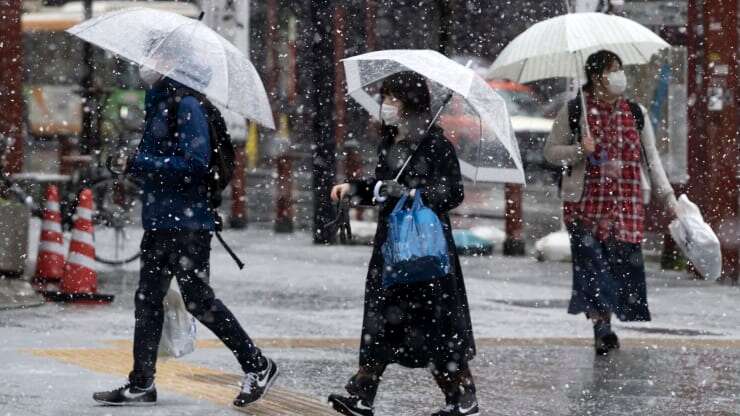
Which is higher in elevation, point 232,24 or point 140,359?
point 232,24

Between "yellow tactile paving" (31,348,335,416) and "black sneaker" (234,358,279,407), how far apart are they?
0.05 metres

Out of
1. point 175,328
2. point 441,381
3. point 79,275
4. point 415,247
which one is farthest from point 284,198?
point 415,247

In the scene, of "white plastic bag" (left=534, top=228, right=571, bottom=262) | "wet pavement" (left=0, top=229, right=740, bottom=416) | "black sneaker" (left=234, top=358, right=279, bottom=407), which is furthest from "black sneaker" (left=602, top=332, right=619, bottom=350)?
"white plastic bag" (left=534, top=228, right=571, bottom=262)

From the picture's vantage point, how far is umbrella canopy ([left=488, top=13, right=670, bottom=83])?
10.7m

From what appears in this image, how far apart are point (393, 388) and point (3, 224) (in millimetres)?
5550

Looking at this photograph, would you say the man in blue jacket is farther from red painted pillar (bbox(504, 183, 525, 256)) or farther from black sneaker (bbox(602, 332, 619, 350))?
red painted pillar (bbox(504, 183, 525, 256))

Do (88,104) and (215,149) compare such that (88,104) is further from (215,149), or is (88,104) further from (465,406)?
(465,406)

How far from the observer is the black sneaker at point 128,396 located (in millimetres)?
8258

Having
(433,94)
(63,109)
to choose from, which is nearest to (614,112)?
(433,94)

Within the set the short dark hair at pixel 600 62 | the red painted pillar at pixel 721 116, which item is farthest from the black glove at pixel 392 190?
the red painted pillar at pixel 721 116

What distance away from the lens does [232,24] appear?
65.6ft

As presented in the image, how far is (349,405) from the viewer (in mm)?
7926

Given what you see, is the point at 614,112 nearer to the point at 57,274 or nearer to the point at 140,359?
the point at 140,359

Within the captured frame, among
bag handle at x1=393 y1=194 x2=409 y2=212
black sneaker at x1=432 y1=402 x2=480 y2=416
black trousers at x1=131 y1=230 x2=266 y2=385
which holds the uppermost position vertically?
bag handle at x1=393 y1=194 x2=409 y2=212
